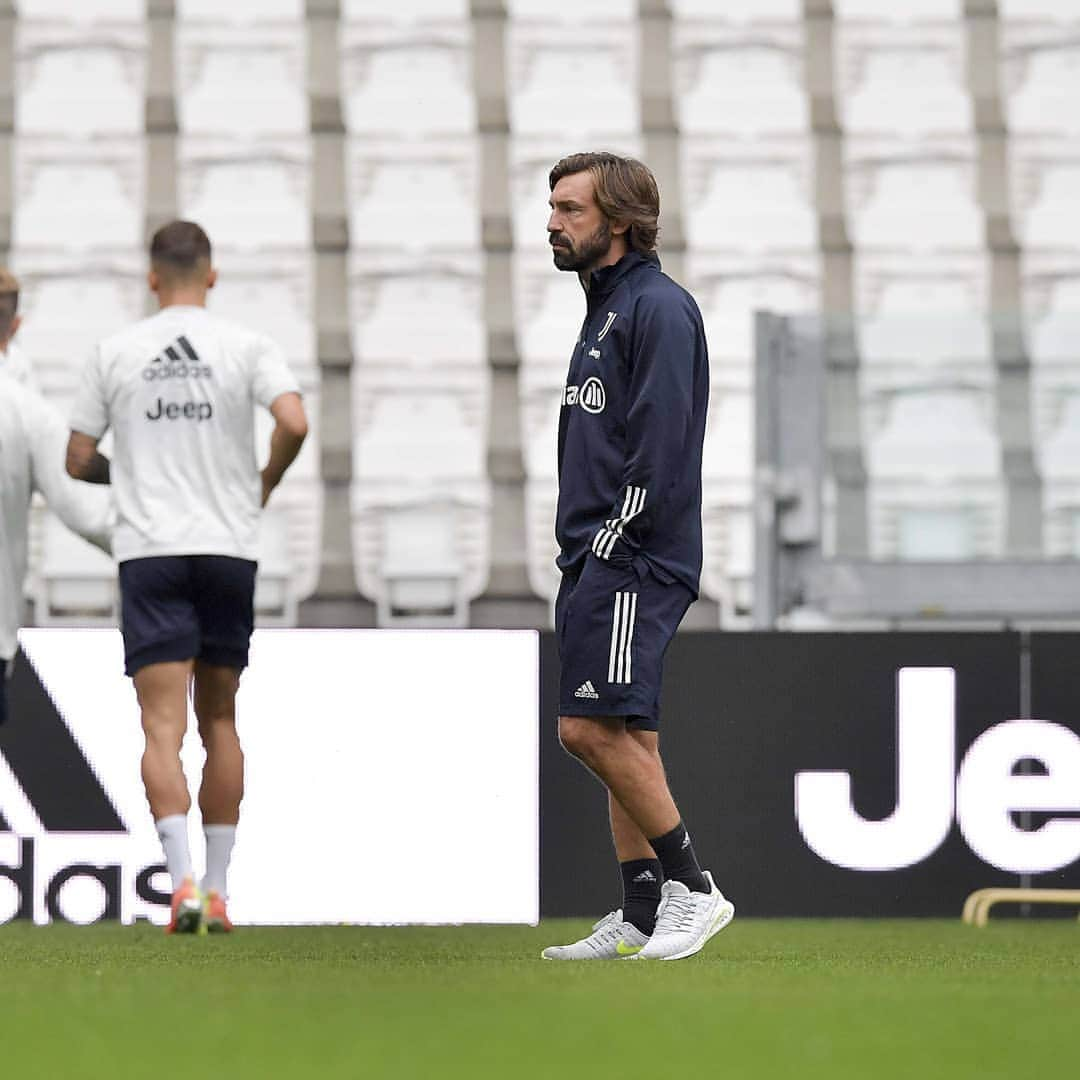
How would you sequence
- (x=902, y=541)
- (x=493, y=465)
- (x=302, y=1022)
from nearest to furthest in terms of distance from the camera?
(x=302, y=1022) → (x=902, y=541) → (x=493, y=465)

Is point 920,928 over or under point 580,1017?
under

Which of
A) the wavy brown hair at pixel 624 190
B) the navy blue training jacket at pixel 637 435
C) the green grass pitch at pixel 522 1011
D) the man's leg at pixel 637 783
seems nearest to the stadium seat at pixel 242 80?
the green grass pitch at pixel 522 1011

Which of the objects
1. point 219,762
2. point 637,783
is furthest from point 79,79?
point 637,783

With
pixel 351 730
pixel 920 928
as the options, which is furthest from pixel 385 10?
pixel 920 928

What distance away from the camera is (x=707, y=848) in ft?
16.8

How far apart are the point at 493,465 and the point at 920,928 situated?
4031mm

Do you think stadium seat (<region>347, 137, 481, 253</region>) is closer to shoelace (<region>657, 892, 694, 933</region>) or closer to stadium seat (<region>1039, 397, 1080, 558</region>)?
stadium seat (<region>1039, 397, 1080, 558</region>)

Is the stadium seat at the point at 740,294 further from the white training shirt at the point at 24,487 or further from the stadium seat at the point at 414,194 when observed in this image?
the white training shirt at the point at 24,487

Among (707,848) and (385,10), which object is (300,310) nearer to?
(385,10)

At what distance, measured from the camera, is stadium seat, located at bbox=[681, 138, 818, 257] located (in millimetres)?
9219

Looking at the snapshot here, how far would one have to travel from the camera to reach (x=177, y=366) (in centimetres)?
442

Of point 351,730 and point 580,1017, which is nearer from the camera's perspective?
point 580,1017

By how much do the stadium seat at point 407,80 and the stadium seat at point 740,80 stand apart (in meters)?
0.93

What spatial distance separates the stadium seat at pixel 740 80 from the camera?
377 inches
